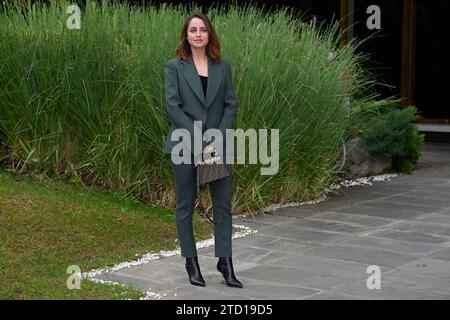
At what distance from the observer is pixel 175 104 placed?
242 inches

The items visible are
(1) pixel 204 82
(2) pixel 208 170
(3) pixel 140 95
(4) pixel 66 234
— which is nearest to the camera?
(2) pixel 208 170

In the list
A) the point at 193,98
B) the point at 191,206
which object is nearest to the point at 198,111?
the point at 193,98

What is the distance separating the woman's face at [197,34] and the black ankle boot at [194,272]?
1.49m

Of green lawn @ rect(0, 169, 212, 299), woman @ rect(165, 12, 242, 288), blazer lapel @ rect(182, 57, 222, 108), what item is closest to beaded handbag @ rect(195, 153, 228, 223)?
woman @ rect(165, 12, 242, 288)

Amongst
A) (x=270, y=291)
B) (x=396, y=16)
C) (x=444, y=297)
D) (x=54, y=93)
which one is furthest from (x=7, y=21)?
(x=396, y=16)

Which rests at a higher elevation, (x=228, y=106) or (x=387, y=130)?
(x=228, y=106)

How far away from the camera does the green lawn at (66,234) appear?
246 inches

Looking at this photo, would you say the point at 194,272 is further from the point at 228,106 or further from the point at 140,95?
the point at 140,95

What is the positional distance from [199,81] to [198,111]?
209mm

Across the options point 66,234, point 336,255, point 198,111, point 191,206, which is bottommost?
point 336,255

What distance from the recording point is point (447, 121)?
49.7 ft

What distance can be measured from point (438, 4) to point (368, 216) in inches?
291

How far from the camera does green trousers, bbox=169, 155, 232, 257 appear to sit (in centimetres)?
625
